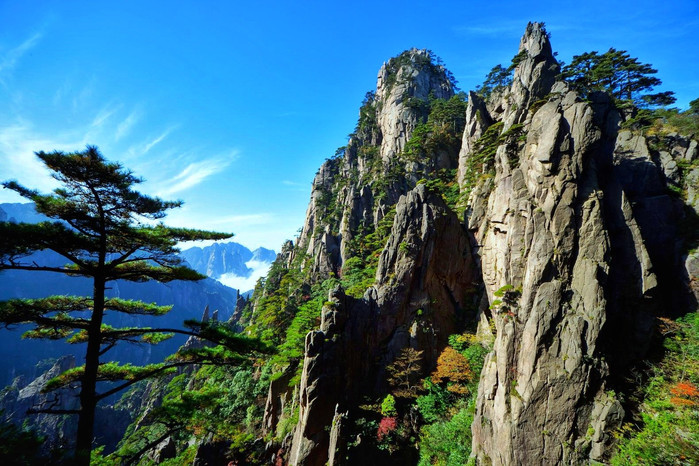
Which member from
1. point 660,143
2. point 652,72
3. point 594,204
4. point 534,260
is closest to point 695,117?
point 660,143

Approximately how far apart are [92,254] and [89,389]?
345 centimetres

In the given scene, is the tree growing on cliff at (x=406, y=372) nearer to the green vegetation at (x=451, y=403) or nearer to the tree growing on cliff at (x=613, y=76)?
the green vegetation at (x=451, y=403)

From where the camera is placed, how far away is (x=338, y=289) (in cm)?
2198

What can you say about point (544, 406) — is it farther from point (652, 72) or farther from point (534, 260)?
point (652, 72)

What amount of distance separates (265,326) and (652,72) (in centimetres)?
5361

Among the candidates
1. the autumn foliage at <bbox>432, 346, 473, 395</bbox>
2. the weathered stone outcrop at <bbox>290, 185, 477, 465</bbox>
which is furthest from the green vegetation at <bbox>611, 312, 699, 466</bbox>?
the weathered stone outcrop at <bbox>290, 185, 477, 465</bbox>

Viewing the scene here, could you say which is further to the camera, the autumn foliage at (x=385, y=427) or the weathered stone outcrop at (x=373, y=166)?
the weathered stone outcrop at (x=373, y=166)

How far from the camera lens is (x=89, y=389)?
22.7 ft


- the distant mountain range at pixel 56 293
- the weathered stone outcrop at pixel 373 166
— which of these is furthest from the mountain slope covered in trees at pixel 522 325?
the distant mountain range at pixel 56 293

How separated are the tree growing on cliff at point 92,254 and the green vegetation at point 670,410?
46.8ft

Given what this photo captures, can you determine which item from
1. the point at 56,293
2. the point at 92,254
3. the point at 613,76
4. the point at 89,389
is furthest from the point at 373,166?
the point at 56,293

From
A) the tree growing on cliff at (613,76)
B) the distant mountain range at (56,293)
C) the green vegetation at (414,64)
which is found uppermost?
the green vegetation at (414,64)

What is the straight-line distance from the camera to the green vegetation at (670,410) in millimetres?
9156

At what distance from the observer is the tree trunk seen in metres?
6.31
